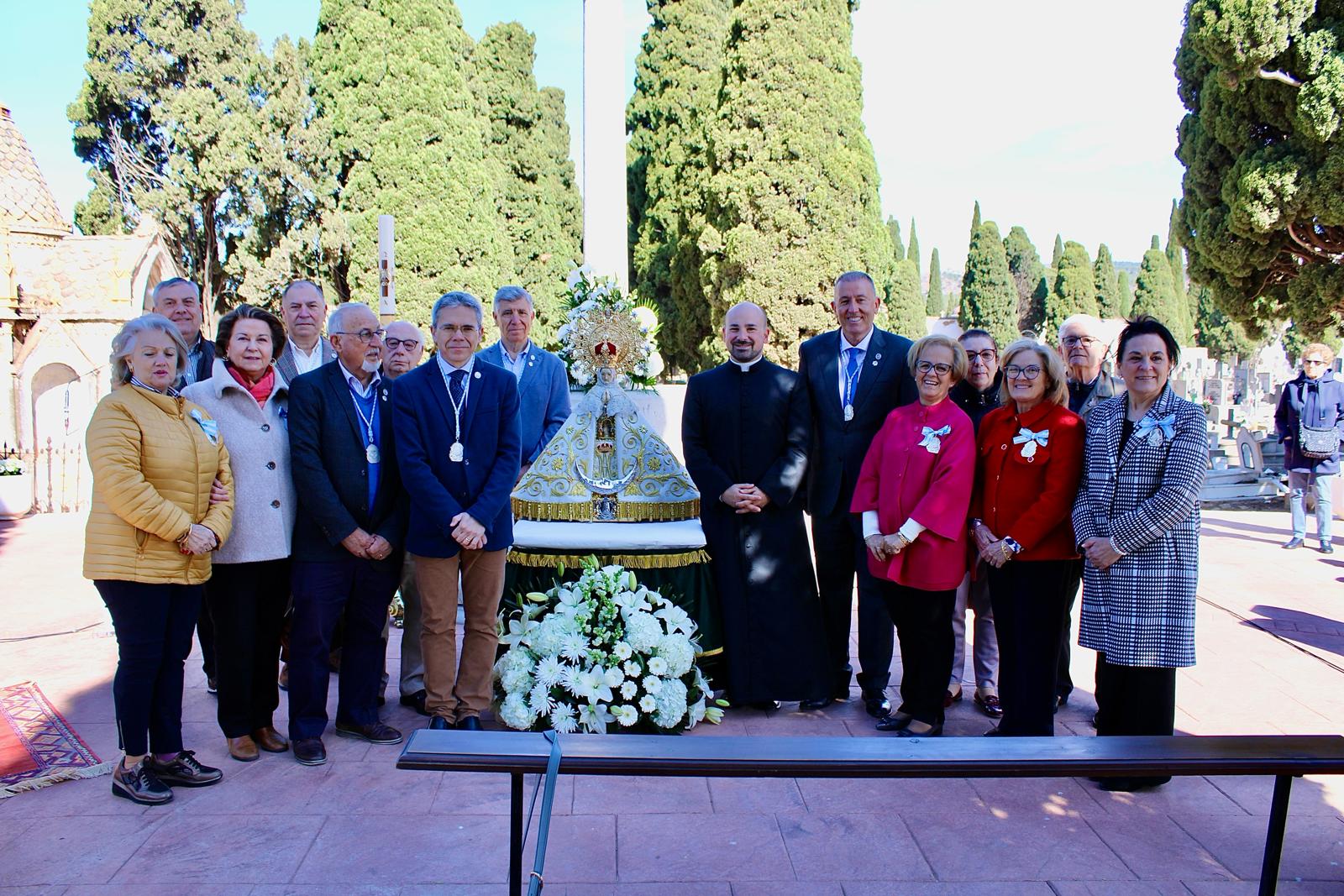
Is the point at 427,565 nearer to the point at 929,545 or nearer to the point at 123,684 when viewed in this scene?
the point at 123,684

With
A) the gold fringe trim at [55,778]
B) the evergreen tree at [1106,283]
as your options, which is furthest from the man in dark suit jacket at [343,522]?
the evergreen tree at [1106,283]

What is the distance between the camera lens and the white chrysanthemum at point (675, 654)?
4070 mm

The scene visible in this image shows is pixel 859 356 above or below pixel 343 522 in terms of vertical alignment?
above

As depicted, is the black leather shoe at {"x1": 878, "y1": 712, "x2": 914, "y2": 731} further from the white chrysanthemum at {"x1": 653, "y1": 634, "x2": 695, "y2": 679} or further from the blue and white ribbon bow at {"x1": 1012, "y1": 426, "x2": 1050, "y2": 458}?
the blue and white ribbon bow at {"x1": 1012, "y1": 426, "x2": 1050, "y2": 458}

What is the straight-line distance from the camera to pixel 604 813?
11.4ft

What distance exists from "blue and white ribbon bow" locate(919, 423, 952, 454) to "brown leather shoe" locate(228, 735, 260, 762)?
313cm

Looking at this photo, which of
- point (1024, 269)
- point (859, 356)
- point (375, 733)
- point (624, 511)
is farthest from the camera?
point (1024, 269)

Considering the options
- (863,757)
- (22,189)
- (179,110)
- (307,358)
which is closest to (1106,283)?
(179,110)

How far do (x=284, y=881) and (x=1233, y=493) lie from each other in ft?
44.1

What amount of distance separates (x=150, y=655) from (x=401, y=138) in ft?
67.5

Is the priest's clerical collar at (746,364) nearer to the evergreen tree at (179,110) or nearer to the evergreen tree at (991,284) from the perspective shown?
the evergreen tree at (179,110)

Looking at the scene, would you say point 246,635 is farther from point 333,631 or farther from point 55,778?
point 55,778

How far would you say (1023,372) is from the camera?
12.6ft

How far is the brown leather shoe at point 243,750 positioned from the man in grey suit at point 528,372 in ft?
6.61
